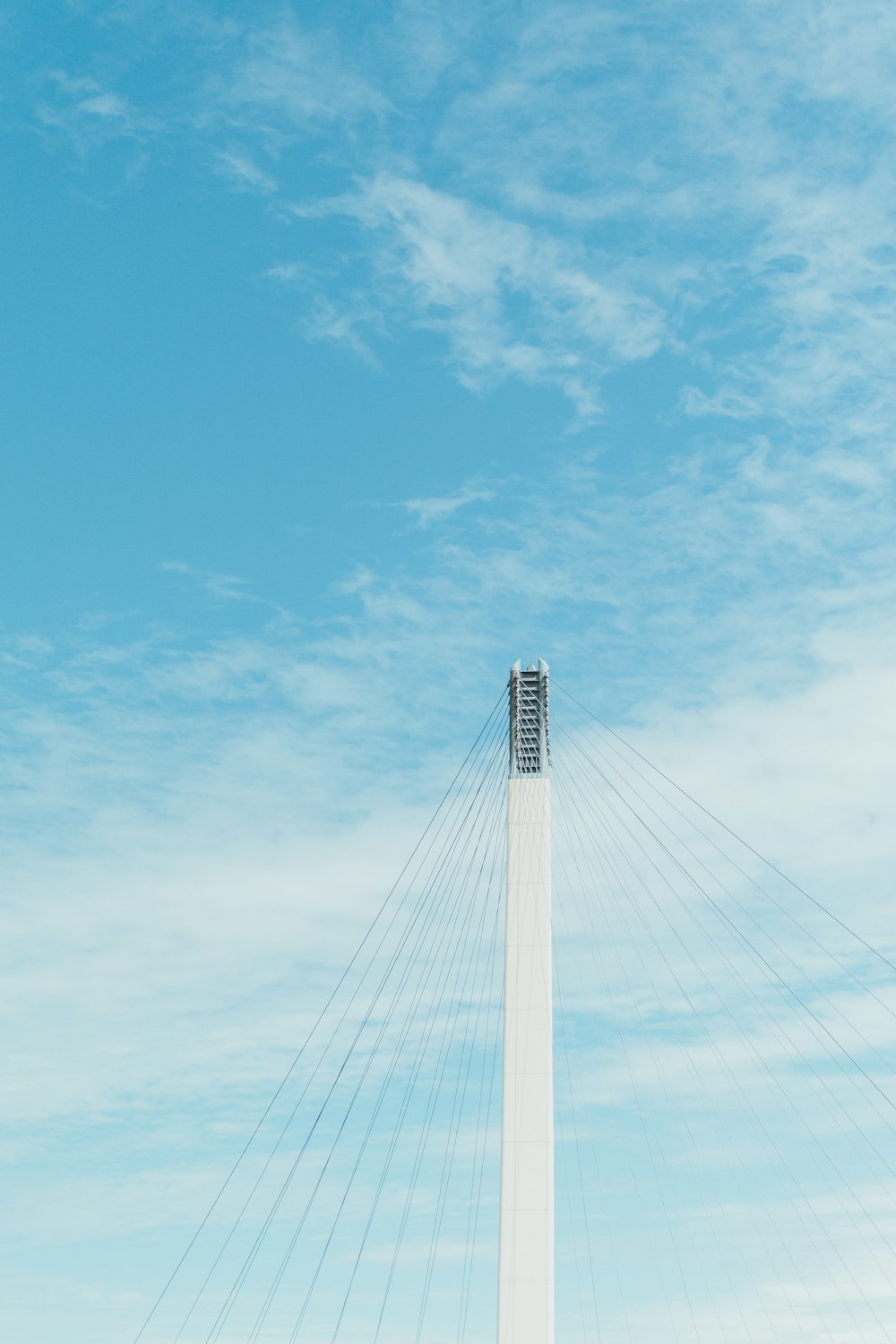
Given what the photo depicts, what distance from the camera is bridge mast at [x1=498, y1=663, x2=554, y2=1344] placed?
36.5 meters

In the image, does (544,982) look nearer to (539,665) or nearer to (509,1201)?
(509,1201)

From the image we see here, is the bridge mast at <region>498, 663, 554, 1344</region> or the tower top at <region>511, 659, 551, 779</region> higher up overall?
the tower top at <region>511, 659, 551, 779</region>

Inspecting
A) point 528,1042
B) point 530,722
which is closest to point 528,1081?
point 528,1042

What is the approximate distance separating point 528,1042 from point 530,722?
9.80 m

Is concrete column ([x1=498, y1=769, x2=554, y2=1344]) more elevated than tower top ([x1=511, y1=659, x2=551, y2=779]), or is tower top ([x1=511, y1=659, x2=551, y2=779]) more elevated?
tower top ([x1=511, y1=659, x2=551, y2=779])

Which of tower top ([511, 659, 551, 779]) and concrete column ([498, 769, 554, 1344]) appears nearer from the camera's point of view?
concrete column ([498, 769, 554, 1344])

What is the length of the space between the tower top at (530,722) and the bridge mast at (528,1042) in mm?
28

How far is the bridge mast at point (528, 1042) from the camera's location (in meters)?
36.5

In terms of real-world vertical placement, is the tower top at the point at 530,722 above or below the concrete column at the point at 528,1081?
above

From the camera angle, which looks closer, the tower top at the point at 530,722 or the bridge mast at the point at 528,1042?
the bridge mast at the point at 528,1042

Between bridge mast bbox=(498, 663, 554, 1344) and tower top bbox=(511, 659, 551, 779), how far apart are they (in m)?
0.03

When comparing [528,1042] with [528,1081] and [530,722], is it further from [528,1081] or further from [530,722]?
[530,722]

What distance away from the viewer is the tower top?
140ft

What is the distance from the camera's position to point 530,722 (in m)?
43.3
